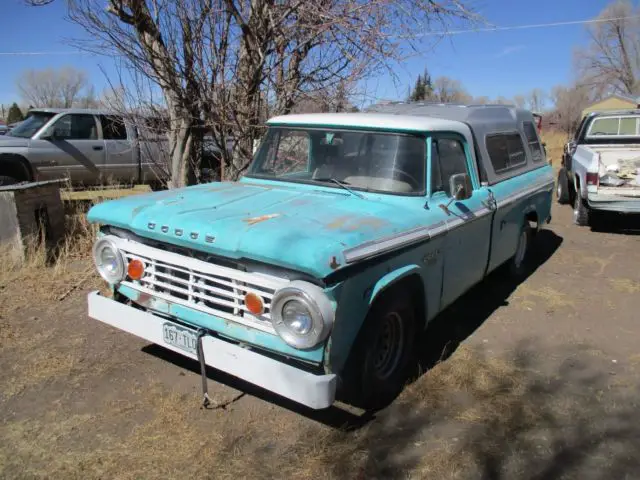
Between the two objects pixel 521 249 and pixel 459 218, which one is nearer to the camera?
pixel 459 218

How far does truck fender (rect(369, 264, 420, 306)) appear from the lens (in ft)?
9.91

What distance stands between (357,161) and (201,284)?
159 centimetres

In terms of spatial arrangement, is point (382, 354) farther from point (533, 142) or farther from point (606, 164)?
point (606, 164)

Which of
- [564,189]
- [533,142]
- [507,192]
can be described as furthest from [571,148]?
[507,192]

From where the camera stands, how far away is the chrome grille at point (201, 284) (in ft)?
9.60

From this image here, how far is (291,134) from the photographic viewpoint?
4504 millimetres

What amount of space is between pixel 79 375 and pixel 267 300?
70.3 inches

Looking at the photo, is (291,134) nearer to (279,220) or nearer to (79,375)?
(279,220)

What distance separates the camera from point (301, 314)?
273cm

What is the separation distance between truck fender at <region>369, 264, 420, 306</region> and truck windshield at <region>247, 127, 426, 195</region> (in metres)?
0.72

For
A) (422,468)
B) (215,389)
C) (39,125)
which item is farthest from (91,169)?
(422,468)

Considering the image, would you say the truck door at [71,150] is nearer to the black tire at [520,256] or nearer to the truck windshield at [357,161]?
the truck windshield at [357,161]

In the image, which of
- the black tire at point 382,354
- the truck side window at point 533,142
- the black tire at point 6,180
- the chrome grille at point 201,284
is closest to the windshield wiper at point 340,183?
the black tire at point 382,354

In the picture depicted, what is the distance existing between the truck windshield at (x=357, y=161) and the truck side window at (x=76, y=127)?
699 cm
